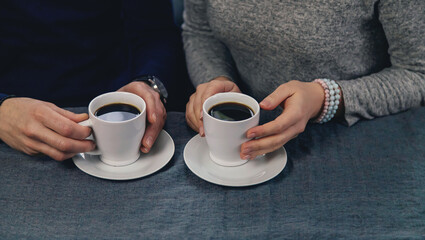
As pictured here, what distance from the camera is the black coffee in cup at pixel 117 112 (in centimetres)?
81

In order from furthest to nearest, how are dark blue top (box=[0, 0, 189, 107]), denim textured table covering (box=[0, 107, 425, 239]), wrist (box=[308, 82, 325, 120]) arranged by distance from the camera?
dark blue top (box=[0, 0, 189, 107]) < wrist (box=[308, 82, 325, 120]) < denim textured table covering (box=[0, 107, 425, 239])

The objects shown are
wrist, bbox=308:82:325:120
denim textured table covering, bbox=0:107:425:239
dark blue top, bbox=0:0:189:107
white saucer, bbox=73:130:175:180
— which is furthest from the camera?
dark blue top, bbox=0:0:189:107

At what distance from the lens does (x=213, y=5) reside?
3.67ft

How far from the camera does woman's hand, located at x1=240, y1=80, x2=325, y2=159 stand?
0.80 meters

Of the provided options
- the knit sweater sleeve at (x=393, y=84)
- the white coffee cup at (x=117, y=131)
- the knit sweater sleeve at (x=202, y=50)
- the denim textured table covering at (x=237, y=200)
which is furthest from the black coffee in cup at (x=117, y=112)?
the knit sweater sleeve at (x=393, y=84)

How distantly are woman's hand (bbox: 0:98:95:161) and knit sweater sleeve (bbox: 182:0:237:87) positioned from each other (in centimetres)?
50

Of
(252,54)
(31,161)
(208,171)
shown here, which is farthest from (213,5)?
(31,161)

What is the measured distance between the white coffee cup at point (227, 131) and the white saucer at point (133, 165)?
102mm

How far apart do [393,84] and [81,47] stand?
89 centimetres

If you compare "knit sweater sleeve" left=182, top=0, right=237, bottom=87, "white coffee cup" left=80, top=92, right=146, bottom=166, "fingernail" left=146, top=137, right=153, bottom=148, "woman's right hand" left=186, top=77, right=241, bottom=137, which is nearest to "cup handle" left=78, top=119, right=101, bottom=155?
"white coffee cup" left=80, top=92, right=146, bottom=166

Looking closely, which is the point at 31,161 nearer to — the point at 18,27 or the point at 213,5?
the point at 18,27

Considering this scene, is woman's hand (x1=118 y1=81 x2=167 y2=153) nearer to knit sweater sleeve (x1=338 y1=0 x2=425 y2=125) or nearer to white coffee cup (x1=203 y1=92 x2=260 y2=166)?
white coffee cup (x1=203 y1=92 x2=260 y2=166)

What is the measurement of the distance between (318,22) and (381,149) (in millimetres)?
338

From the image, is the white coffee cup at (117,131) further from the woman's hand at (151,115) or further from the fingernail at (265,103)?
the fingernail at (265,103)
